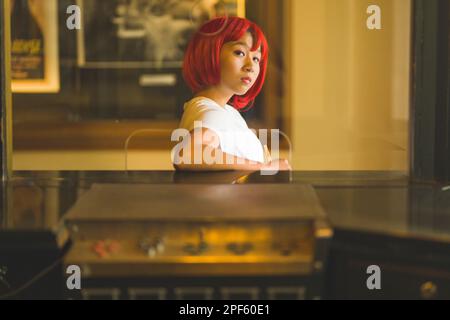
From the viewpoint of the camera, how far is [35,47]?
2.16 m

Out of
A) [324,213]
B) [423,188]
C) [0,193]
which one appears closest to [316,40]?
[423,188]

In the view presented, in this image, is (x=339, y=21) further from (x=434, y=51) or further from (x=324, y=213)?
(x=324, y=213)

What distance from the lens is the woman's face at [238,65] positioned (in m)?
1.72

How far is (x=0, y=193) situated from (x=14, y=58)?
51 centimetres

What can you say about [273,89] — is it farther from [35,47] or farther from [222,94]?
[35,47]

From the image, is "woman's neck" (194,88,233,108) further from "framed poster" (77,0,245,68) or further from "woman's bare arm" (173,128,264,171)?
"framed poster" (77,0,245,68)

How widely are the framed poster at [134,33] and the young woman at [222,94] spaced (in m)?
0.56

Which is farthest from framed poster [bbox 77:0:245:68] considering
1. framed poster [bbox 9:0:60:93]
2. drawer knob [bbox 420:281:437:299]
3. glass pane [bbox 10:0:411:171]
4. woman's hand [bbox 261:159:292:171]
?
drawer knob [bbox 420:281:437:299]

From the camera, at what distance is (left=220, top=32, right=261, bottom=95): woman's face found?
172 centimetres

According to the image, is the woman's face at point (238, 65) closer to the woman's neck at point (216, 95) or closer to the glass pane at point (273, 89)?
the woman's neck at point (216, 95)

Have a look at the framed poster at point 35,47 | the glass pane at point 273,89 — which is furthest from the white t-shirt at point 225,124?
the framed poster at point 35,47

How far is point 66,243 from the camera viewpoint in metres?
1.34

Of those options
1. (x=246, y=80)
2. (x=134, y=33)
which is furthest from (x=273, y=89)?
(x=134, y=33)

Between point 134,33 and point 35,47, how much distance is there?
1.43ft
